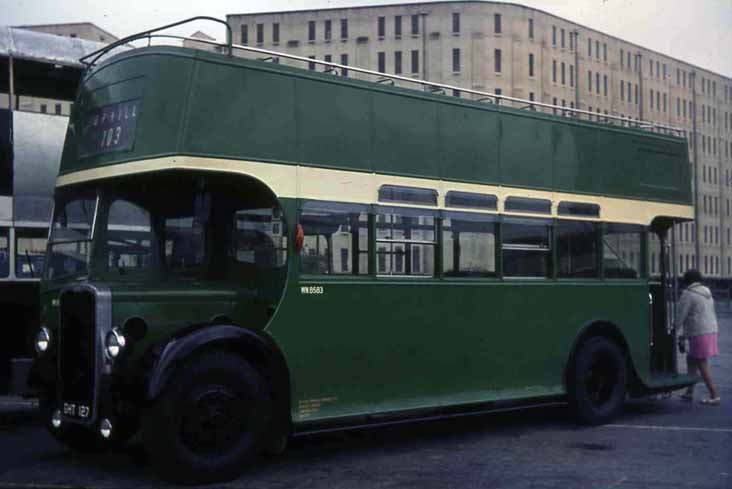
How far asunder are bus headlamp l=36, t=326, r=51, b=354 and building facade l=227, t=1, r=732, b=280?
250ft

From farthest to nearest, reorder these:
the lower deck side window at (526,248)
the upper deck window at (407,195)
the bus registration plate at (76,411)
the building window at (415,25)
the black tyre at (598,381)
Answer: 1. the building window at (415,25)
2. the black tyre at (598,381)
3. the lower deck side window at (526,248)
4. the upper deck window at (407,195)
5. the bus registration plate at (76,411)

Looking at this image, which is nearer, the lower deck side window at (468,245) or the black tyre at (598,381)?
the lower deck side window at (468,245)

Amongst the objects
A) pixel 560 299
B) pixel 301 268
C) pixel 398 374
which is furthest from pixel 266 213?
pixel 560 299

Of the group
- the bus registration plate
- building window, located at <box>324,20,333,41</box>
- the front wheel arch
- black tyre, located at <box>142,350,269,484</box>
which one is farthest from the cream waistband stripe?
building window, located at <box>324,20,333,41</box>

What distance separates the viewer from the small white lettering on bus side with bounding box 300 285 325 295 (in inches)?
368

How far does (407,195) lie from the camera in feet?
34.0

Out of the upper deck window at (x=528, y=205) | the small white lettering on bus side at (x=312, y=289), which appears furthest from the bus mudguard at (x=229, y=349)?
the upper deck window at (x=528, y=205)

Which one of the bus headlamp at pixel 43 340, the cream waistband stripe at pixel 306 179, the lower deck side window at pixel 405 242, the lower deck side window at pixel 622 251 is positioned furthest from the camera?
the lower deck side window at pixel 622 251

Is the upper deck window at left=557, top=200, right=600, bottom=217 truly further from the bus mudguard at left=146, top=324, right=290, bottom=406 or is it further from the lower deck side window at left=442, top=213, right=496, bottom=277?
the bus mudguard at left=146, top=324, right=290, bottom=406

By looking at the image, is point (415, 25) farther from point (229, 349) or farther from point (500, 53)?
point (229, 349)

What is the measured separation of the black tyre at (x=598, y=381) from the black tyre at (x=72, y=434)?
203 inches

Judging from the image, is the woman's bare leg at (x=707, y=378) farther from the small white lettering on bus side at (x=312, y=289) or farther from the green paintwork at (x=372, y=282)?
the small white lettering on bus side at (x=312, y=289)

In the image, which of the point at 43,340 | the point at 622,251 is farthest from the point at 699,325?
the point at 43,340

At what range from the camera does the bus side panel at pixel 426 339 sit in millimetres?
9375
